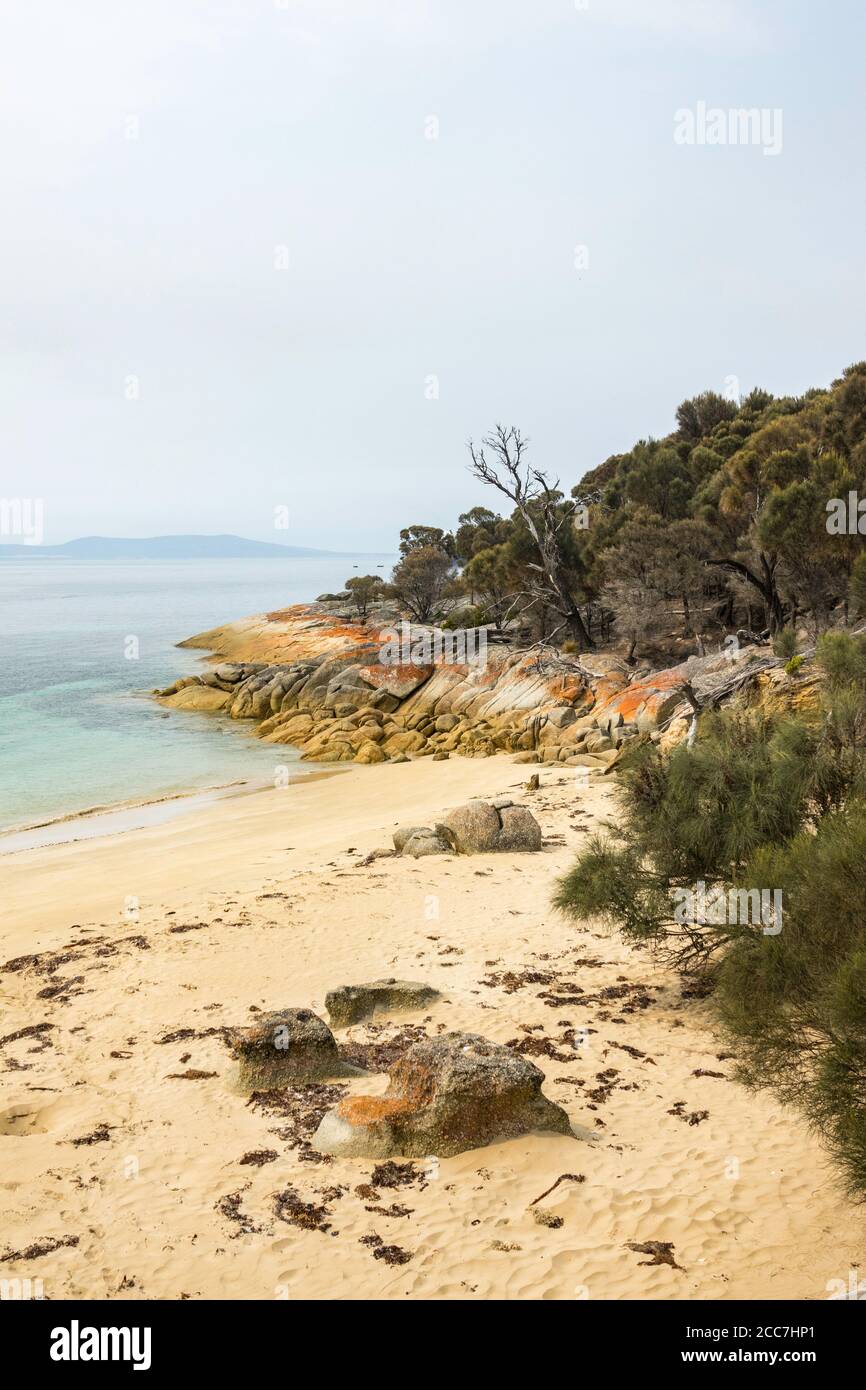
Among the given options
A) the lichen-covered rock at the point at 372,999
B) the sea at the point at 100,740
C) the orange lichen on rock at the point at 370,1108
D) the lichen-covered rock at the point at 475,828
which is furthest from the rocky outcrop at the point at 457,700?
the orange lichen on rock at the point at 370,1108

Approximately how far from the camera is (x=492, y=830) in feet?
51.9

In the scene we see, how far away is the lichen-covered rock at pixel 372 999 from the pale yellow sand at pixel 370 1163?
23 centimetres

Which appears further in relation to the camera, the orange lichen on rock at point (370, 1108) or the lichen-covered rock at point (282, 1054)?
the lichen-covered rock at point (282, 1054)

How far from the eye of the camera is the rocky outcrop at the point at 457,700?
24.0 m

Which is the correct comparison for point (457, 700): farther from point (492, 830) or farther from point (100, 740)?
point (492, 830)

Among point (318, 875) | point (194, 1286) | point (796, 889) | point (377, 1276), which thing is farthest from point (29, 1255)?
point (318, 875)

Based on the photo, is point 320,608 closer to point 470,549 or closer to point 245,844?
point 470,549

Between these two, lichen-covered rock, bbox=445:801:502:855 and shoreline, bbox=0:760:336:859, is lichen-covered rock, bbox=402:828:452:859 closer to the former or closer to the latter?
lichen-covered rock, bbox=445:801:502:855

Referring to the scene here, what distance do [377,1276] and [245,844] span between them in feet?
45.0

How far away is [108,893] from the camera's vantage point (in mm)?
15180

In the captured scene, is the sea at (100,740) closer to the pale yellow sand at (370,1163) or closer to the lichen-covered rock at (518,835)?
the pale yellow sand at (370,1163)

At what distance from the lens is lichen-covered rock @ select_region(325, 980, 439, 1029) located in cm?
955

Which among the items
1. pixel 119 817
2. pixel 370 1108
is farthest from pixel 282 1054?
pixel 119 817

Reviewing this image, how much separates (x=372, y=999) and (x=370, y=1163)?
298 centimetres
